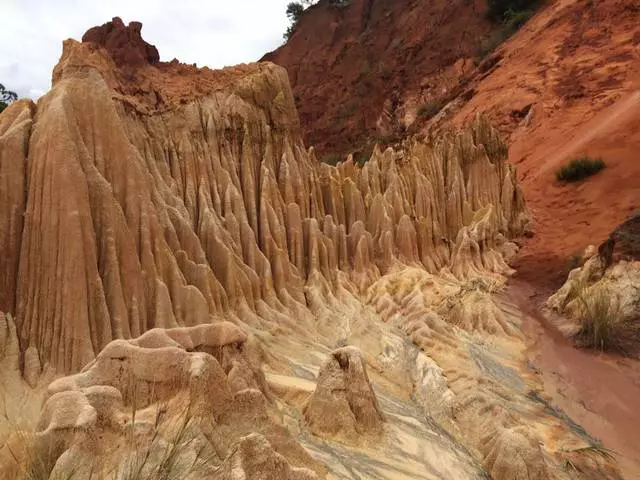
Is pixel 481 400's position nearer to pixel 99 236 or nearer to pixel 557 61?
pixel 99 236

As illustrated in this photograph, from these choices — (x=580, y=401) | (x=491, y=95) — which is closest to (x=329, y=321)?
(x=580, y=401)

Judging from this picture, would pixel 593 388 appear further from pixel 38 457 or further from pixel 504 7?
pixel 504 7

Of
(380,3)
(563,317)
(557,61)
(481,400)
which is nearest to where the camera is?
(481,400)

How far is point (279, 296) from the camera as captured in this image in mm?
11219

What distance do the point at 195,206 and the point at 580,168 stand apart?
49.6ft

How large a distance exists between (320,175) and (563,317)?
6.76 meters

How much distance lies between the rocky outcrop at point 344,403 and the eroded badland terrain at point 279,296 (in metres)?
0.03

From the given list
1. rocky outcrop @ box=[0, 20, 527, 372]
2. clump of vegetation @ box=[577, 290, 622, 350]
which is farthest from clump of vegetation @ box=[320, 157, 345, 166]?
clump of vegetation @ box=[577, 290, 622, 350]

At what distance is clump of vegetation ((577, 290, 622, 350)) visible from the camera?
10.4 meters

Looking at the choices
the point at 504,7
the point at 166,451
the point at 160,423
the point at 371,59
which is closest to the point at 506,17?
the point at 504,7

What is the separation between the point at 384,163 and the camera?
646 inches

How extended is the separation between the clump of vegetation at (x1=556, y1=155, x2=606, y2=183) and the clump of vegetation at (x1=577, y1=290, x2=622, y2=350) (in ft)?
34.1

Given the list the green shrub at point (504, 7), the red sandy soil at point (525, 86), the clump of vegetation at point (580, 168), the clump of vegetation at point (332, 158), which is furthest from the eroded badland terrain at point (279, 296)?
the green shrub at point (504, 7)

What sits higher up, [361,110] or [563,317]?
[361,110]
